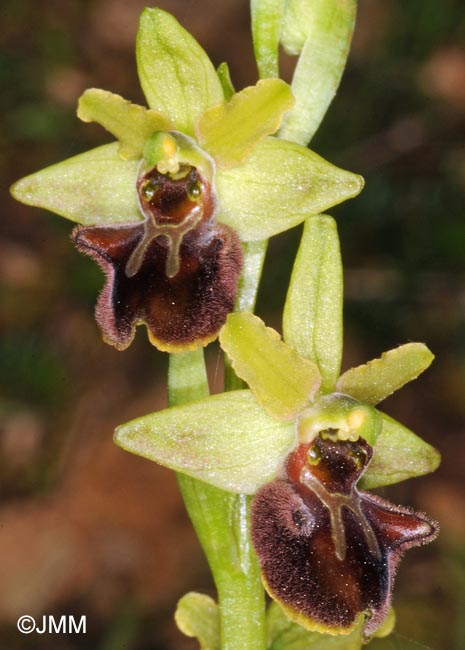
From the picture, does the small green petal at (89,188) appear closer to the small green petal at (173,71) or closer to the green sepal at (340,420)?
the small green petal at (173,71)

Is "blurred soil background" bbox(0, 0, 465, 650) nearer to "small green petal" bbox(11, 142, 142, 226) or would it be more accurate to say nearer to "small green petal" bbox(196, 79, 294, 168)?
"small green petal" bbox(11, 142, 142, 226)

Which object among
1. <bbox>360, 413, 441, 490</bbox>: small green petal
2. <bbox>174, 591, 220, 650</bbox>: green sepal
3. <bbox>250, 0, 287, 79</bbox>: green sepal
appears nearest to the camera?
<bbox>360, 413, 441, 490</bbox>: small green petal

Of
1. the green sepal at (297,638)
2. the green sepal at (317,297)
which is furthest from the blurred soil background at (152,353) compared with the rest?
the green sepal at (317,297)

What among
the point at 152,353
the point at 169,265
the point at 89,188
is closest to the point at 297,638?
the point at 169,265

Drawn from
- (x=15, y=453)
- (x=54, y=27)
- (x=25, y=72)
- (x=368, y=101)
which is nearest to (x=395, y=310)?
(x=368, y=101)

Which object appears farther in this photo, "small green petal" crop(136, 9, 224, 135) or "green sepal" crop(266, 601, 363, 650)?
"green sepal" crop(266, 601, 363, 650)

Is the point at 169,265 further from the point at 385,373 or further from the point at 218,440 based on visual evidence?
the point at 385,373

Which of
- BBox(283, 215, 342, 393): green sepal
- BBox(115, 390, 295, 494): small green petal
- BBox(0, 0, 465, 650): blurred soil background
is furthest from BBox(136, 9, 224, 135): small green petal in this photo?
BBox(0, 0, 465, 650): blurred soil background

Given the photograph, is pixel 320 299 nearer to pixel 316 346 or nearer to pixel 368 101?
pixel 316 346
